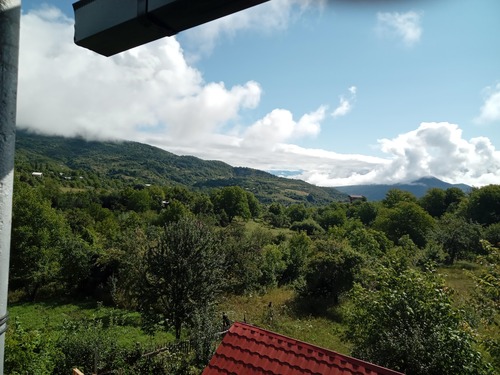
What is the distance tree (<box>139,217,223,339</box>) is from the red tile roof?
327 inches

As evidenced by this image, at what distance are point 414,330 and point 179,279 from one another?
9.22m

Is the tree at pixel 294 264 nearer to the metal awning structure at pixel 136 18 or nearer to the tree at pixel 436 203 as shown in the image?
the metal awning structure at pixel 136 18

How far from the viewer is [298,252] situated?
33.8 meters

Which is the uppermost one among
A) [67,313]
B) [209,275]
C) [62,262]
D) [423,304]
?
[423,304]

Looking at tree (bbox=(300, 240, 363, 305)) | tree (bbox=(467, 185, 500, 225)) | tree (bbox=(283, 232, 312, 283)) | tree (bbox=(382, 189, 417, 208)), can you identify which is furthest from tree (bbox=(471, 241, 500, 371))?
tree (bbox=(382, 189, 417, 208))

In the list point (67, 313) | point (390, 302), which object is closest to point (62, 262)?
point (67, 313)

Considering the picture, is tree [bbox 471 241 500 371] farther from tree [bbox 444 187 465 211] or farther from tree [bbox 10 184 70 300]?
tree [bbox 444 187 465 211]

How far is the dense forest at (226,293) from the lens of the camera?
31.0 feet

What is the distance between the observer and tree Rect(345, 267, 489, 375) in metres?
8.77

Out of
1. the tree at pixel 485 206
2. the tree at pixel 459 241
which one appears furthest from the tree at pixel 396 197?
the tree at pixel 459 241

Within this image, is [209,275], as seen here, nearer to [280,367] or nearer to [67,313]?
[280,367]

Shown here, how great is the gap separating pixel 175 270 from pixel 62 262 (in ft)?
58.5

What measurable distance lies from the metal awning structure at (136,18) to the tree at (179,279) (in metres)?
12.9

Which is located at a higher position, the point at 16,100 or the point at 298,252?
the point at 16,100
